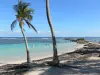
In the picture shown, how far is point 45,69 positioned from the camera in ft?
56.9

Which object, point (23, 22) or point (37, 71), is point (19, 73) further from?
point (23, 22)

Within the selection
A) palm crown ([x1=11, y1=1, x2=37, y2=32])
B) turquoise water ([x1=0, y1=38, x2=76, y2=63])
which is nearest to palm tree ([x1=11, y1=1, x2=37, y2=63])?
palm crown ([x1=11, y1=1, x2=37, y2=32])

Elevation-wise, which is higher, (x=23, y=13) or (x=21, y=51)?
(x=23, y=13)

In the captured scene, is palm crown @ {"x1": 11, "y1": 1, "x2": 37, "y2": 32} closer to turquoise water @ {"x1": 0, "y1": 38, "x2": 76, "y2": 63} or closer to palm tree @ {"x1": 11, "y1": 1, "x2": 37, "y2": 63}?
palm tree @ {"x1": 11, "y1": 1, "x2": 37, "y2": 63}

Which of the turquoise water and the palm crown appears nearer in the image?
the palm crown

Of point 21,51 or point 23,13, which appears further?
point 21,51

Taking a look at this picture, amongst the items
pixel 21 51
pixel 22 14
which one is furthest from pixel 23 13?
pixel 21 51

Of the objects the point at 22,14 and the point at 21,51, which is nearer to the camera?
the point at 22,14

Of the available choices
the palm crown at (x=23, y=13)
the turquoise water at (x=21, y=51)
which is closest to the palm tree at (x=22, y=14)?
the palm crown at (x=23, y=13)

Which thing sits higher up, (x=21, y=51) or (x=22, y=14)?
(x=22, y=14)

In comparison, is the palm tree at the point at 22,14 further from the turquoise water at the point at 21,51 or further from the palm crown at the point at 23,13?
the turquoise water at the point at 21,51

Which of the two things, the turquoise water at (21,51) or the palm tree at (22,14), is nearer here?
the palm tree at (22,14)

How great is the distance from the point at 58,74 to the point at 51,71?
812mm

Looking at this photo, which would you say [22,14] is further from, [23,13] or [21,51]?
[21,51]
